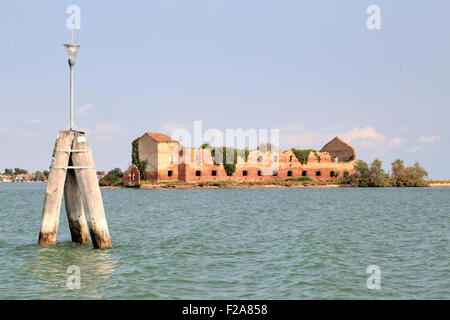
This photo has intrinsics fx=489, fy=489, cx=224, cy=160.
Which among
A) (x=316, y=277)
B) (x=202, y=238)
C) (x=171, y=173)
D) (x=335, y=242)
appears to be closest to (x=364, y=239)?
(x=335, y=242)

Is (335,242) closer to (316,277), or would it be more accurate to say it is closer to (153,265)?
(316,277)

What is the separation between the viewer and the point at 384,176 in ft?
240

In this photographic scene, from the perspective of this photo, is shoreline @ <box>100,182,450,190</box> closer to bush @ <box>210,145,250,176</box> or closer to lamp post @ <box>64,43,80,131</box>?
bush @ <box>210,145,250,176</box>

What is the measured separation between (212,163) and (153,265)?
57100 mm

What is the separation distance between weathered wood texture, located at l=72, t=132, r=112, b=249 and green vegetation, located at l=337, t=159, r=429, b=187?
211 feet

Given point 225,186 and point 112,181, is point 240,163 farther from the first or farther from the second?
point 112,181

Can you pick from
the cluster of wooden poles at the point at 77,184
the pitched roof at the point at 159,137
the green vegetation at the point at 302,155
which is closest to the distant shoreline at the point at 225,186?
the green vegetation at the point at 302,155

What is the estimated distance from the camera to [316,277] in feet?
31.6

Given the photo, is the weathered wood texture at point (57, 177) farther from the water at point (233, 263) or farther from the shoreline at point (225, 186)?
the shoreline at point (225, 186)

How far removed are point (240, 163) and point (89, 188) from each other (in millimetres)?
57866

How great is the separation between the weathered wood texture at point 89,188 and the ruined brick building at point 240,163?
2037 inches

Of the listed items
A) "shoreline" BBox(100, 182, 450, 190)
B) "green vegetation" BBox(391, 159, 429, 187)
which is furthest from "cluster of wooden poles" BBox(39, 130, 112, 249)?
"green vegetation" BBox(391, 159, 429, 187)

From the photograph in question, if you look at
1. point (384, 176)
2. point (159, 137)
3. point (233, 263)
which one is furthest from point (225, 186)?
point (233, 263)
